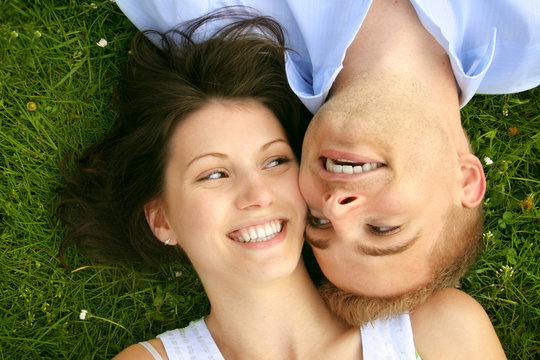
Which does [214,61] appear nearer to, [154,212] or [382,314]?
[154,212]

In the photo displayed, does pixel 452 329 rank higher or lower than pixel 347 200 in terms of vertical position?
lower

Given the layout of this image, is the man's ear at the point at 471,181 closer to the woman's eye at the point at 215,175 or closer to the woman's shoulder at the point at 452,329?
the woman's shoulder at the point at 452,329

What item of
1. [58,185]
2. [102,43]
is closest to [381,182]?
[102,43]

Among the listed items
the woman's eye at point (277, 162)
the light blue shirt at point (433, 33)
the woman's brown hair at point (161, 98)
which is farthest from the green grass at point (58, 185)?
the woman's eye at point (277, 162)

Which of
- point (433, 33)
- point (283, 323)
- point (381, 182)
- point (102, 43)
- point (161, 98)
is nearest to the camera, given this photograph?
point (381, 182)

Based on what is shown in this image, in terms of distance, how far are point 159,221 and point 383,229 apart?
1554mm

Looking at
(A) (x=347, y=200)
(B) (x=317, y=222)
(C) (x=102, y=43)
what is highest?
(C) (x=102, y=43)

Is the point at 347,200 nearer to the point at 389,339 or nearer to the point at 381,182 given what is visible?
the point at 381,182

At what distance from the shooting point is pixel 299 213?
334cm

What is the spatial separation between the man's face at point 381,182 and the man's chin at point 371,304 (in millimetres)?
182

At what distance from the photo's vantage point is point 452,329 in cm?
343

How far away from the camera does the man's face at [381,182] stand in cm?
274

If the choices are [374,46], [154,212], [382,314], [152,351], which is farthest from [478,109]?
[152,351]

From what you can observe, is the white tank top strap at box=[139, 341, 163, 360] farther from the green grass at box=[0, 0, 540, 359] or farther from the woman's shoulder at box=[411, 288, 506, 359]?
the woman's shoulder at box=[411, 288, 506, 359]
